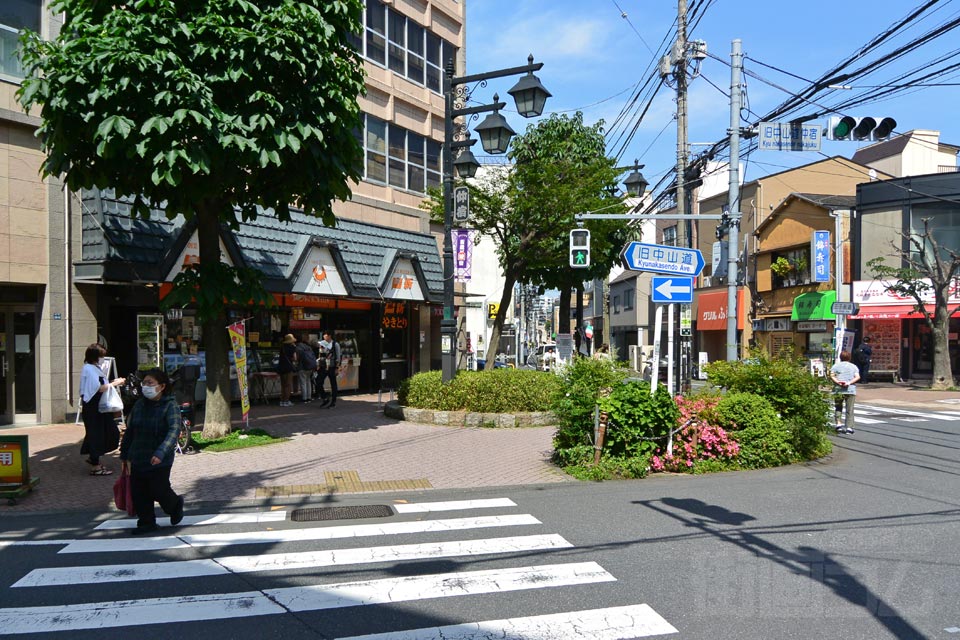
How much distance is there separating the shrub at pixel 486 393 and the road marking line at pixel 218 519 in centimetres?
706

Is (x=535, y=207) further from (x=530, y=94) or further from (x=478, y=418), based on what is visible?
(x=478, y=418)

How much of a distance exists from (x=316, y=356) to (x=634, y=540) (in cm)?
1283

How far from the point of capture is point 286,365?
16266 millimetres

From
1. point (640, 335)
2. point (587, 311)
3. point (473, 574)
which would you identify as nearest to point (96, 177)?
point (473, 574)

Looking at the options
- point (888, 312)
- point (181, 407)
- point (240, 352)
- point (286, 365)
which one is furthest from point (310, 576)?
point (888, 312)

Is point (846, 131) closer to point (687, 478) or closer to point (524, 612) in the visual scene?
point (687, 478)

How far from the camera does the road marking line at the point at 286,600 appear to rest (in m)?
4.59

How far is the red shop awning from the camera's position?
2758 cm

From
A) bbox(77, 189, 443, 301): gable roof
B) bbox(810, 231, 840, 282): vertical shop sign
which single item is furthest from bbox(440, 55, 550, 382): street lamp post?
bbox(810, 231, 840, 282): vertical shop sign

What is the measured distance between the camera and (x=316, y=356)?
17859 mm

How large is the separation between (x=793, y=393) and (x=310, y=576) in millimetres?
8434

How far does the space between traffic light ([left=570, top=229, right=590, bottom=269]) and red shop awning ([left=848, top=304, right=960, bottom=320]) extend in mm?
18803

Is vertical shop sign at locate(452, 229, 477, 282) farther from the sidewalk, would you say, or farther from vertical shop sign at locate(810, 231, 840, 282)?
vertical shop sign at locate(810, 231, 840, 282)

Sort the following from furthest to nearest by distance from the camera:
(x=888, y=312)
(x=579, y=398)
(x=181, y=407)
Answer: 1. (x=888, y=312)
2. (x=181, y=407)
3. (x=579, y=398)
